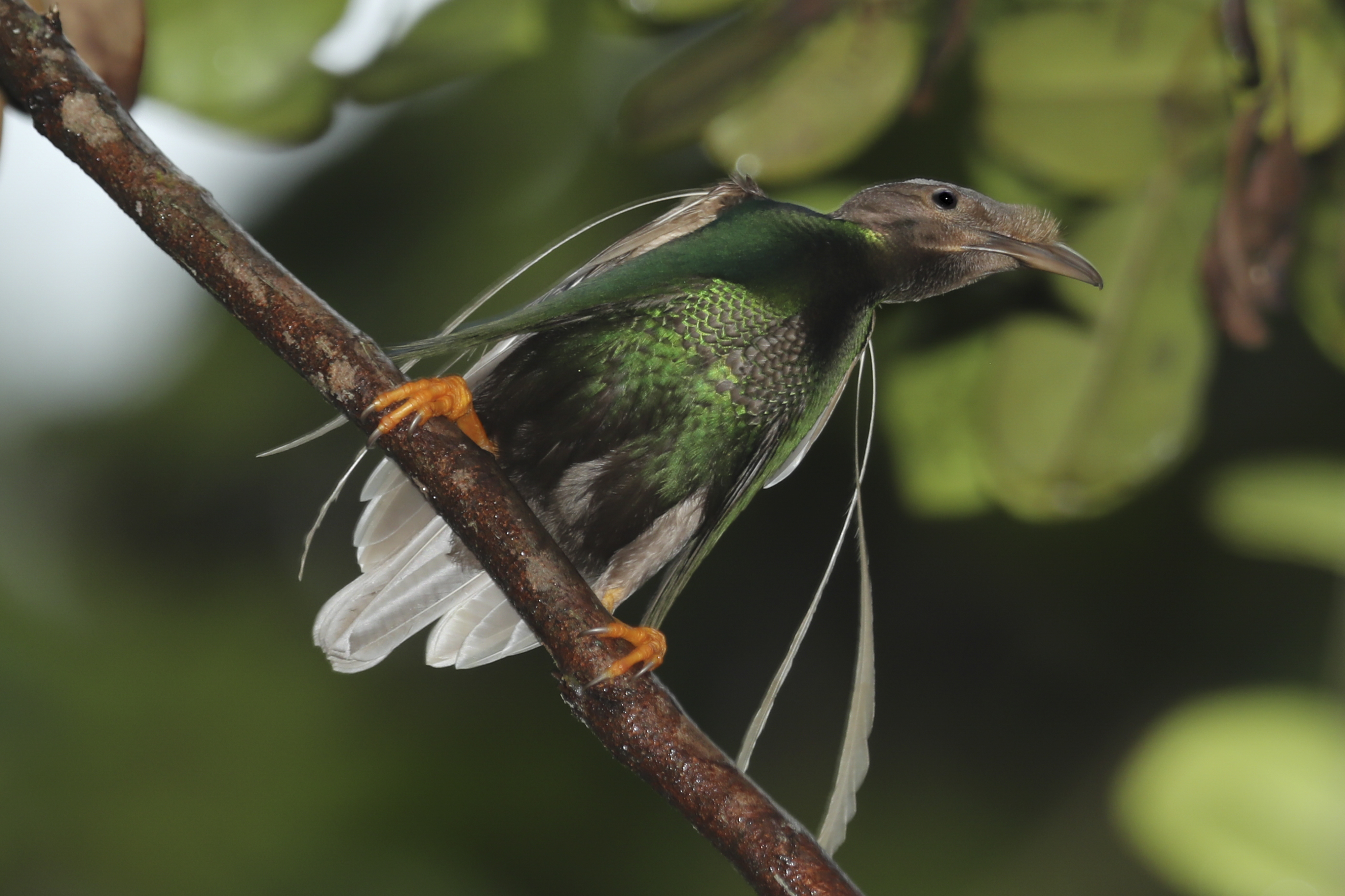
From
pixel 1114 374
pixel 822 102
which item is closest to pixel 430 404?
pixel 822 102

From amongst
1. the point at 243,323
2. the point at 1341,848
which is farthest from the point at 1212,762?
the point at 243,323

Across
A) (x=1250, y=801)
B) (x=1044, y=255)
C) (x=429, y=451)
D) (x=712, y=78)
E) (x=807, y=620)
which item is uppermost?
(x=712, y=78)

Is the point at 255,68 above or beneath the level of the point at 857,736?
above

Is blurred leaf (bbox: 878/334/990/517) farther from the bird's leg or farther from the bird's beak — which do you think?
the bird's leg

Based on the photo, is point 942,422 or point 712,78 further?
point 942,422

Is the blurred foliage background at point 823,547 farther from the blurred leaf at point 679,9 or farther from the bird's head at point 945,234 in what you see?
the bird's head at point 945,234

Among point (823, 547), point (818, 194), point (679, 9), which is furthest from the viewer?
point (823, 547)

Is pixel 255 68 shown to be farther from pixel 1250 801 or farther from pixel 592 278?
pixel 1250 801

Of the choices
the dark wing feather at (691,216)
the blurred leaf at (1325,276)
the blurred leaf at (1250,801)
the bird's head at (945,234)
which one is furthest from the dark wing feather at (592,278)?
the blurred leaf at (1250,801)
